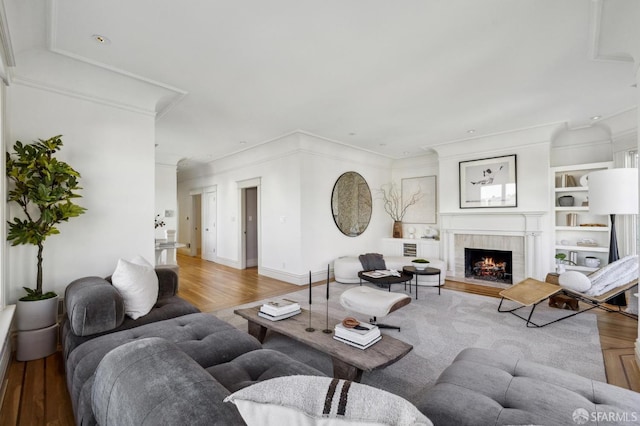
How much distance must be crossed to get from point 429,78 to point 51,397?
13.8 ft

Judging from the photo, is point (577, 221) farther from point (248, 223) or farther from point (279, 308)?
point (248, 223)

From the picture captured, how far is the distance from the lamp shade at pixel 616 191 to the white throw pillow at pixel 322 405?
4263mm

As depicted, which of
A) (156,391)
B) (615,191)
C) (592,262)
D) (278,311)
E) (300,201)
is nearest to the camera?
(156,391)

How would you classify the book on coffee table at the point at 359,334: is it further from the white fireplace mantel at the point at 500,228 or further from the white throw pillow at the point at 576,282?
the white fireplace mantel at the point at 500,228

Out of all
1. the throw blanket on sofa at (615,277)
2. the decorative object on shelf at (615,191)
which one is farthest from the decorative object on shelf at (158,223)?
the decorative object on shelf at (615,191)

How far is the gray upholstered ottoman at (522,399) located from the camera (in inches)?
45.0

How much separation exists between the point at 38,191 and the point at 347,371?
2934 millimetres

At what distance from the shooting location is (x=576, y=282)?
3.35 m

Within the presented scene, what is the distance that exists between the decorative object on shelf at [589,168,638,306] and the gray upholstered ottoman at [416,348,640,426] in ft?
9.83

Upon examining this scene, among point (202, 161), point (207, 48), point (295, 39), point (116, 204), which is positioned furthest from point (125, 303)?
point (202, 161)

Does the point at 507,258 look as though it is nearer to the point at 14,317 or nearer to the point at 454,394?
the point at 454,394

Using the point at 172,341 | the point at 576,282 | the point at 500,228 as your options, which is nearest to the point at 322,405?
the point at 172,341

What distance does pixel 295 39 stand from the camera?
8.20ft

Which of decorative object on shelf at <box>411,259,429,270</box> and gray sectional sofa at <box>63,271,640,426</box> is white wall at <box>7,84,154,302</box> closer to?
gray sectional sofa at <box>63,271,640,426</box>
